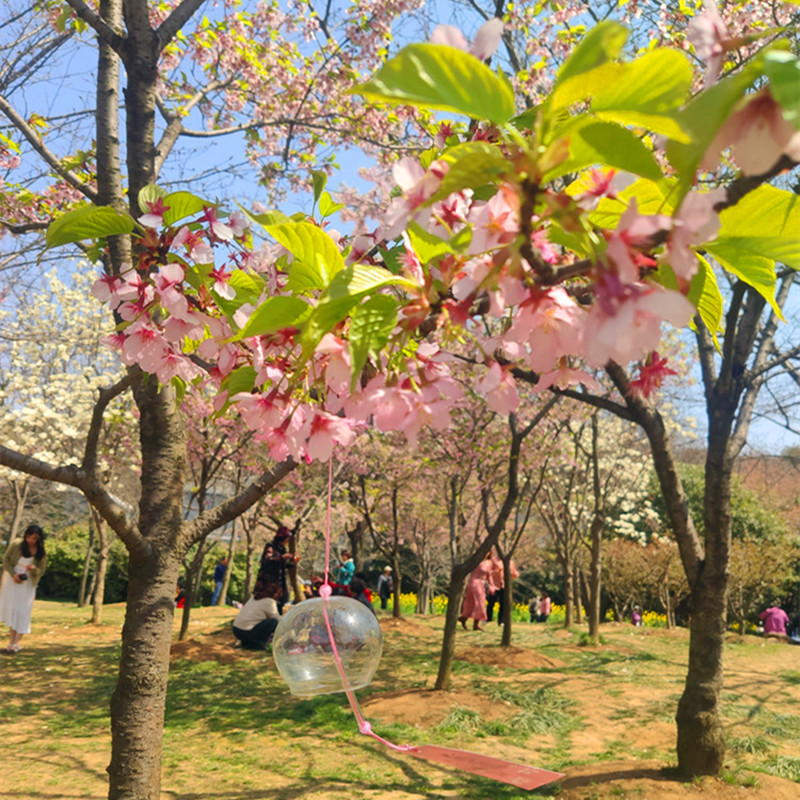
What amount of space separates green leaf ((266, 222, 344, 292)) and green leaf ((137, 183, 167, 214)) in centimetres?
58

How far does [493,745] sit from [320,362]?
17.8ft

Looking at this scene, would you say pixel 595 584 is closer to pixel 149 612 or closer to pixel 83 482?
pixel 149 612

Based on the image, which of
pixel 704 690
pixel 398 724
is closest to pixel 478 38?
pixel 704 690

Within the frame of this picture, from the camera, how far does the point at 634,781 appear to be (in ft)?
14.7

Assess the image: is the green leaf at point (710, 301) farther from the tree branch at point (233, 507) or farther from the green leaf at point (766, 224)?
the tree branch at point (233, 507)

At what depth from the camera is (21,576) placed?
8.08 metres

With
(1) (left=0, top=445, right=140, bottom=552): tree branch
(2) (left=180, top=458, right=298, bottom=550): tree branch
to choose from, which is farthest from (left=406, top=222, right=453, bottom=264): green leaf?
(2) (left=180, top=458, right=298, bottom=550): tree branch

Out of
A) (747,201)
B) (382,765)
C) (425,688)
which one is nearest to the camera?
(747,201)

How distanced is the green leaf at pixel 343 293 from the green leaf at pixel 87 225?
73 cm

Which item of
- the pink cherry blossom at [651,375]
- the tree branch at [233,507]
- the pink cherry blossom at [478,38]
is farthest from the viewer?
the tree branch at [233,507]

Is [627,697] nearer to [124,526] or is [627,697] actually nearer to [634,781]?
[634,781]

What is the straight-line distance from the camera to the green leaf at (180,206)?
4.70ft

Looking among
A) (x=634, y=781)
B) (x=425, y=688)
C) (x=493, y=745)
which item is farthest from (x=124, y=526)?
(x=425, y=688)

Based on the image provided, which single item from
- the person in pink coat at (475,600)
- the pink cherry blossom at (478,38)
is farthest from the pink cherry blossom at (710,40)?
the person in pink coat at (475,600)
